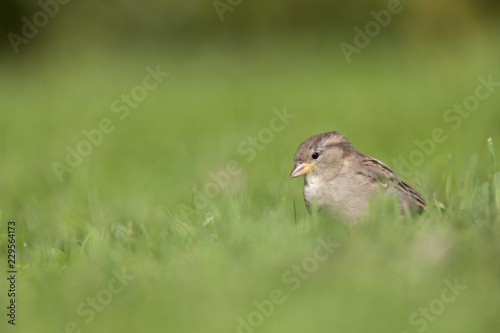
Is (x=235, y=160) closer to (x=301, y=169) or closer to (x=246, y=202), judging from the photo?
(x=246, y=202)

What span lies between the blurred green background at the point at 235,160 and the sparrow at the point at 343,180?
0.23 meters

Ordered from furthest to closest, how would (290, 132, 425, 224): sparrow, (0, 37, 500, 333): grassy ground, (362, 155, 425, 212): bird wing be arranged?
(362, 155, 425, 212): bird wing
(290, 132, 425, 224): sparrow
(0, 37, 500, 333): grassy ground

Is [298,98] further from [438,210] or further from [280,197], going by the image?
[438,210]

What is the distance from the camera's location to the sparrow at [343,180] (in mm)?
4648

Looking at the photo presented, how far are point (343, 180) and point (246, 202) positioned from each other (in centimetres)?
78

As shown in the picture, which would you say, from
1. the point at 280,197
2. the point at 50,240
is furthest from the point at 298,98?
the point at 50,240

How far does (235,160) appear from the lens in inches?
289

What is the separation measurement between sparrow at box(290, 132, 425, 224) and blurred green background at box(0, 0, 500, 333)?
0.75 ft

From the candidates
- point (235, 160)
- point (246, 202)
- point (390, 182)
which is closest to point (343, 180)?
point (390, 182)

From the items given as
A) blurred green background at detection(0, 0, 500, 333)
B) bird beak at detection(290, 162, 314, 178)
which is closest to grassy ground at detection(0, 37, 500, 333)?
blurred green background at detection(0, 0, 500, 333)

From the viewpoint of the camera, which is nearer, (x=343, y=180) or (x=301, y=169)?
(x=343, y=180)

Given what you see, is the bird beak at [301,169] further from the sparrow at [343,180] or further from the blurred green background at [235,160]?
the blurred green background at [235,160]

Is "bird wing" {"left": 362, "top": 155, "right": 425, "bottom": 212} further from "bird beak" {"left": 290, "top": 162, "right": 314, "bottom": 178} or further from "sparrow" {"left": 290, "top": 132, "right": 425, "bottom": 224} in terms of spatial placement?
"bird beak" {"left": 290, "top": 162, "right": 314, "bottom": 178}

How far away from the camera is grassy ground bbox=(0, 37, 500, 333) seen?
3.33 meters
